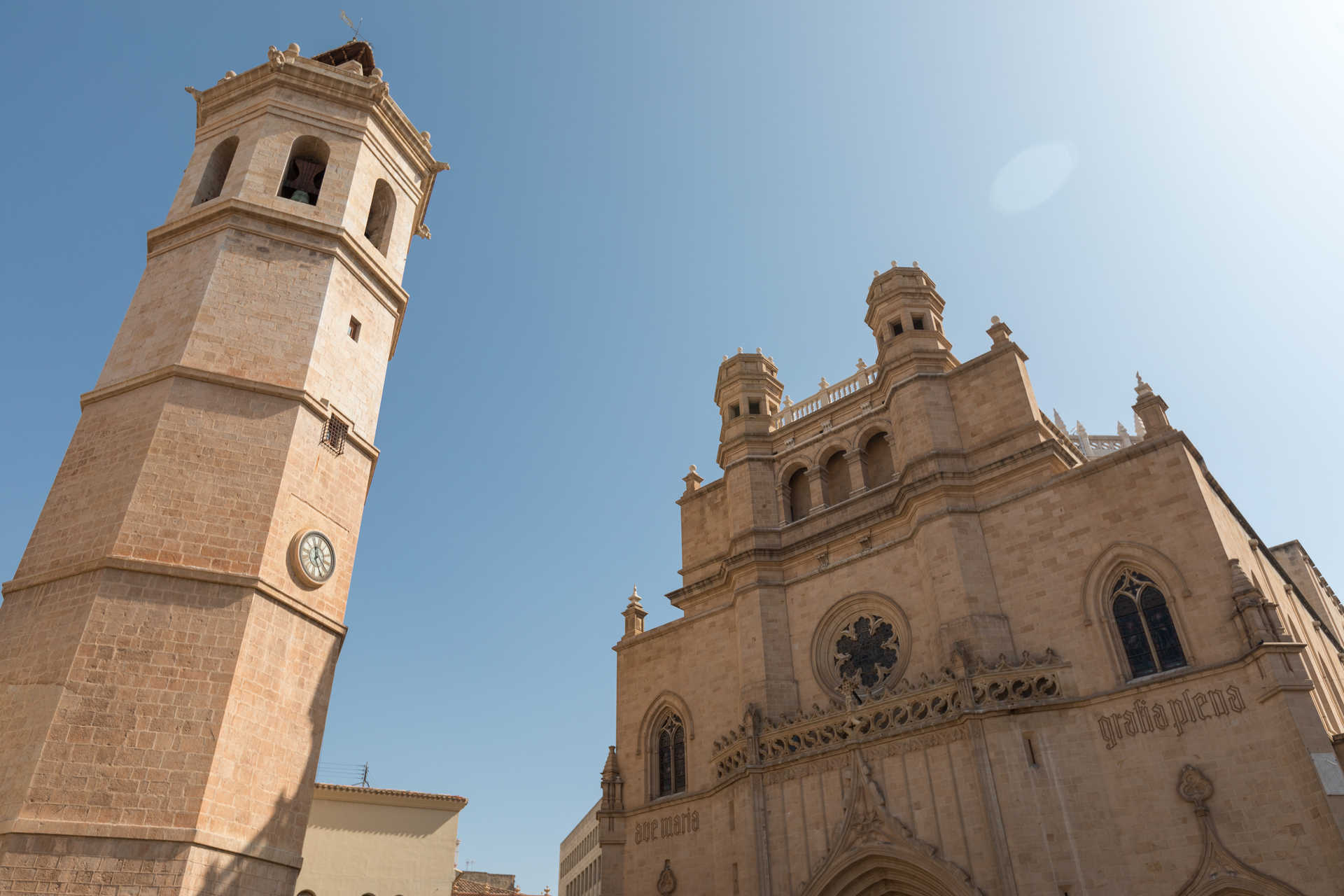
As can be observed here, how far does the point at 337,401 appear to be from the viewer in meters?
16.8

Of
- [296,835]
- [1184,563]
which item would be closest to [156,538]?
[296,835]

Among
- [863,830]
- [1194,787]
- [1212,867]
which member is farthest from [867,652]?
[1212,867]

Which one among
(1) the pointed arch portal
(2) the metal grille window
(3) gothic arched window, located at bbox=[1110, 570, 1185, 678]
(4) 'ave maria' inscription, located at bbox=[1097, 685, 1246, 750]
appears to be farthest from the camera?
(2) the metal grille window

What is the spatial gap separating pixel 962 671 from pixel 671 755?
7714 millimetres

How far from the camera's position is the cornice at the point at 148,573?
13109 millimetres

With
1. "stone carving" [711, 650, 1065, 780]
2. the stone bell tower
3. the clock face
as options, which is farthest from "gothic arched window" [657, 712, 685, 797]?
the clock face

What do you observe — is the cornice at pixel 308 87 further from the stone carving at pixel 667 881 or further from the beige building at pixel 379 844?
the beige building at pixel 379 844

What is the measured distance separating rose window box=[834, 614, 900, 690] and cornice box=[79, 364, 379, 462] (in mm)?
11463

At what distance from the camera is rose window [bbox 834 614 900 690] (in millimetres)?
18078

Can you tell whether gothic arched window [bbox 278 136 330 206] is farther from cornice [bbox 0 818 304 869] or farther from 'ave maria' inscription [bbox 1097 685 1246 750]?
'ave maria' inscription [bbox 1097 685 1246 750]

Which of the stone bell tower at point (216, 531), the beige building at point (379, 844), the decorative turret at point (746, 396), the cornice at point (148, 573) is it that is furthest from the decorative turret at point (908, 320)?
the beige building at point (379, 844)

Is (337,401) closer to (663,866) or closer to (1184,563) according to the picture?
(663,866)

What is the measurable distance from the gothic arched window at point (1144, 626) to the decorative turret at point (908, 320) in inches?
282

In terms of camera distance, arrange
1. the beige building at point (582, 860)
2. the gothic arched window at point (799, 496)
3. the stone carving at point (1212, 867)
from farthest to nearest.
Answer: the beige building at point (582, 860)
the gothic arched window at point (799, 496)
the stone carving at point (1212, 867)
